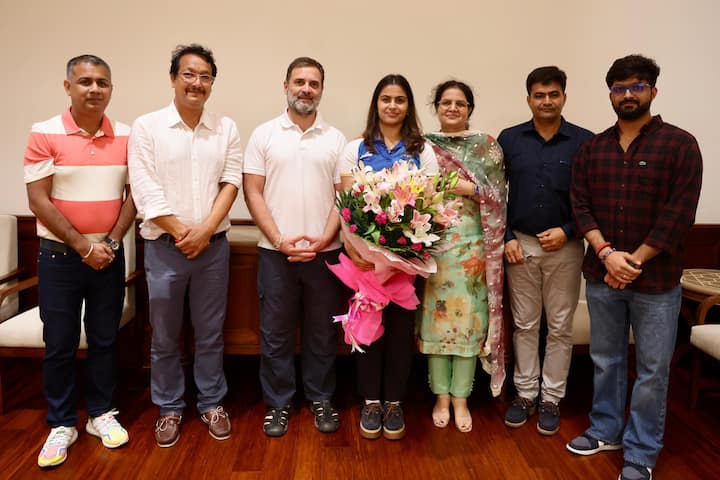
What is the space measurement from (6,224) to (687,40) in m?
4.34

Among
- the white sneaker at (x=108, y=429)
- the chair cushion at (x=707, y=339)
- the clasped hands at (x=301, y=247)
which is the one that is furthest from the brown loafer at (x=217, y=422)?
the chair cushion at (x=707, y=339)

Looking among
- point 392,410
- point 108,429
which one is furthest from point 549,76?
point 108,429

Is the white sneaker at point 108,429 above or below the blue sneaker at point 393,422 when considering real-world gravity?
below

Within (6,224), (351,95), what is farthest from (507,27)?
(6,224)

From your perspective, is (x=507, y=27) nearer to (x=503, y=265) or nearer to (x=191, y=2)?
(x=503, y=265)

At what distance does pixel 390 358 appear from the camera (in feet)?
7.91

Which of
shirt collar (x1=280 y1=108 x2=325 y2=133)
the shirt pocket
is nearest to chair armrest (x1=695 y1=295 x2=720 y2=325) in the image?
the shirt pocket

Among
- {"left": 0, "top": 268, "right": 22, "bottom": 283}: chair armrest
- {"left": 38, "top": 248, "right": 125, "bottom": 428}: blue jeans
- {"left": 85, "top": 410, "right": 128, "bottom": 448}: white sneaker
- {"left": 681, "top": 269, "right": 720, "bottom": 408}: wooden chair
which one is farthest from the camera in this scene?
{"left": 0, "top": 268, "right": 22, "bottom": 283}: chair armrest

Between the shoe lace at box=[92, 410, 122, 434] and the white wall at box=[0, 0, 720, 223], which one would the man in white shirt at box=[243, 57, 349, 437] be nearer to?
the shoe lace at box=[92, 410, 122, 434]

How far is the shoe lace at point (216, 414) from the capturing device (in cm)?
244

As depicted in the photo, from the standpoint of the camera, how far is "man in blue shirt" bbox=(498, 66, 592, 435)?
2361mm

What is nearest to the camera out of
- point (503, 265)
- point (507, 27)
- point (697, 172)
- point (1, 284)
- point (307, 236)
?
point (697, 172)

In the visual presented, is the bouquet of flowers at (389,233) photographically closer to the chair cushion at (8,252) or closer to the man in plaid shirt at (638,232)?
the man in plaid shirt at (638,232)

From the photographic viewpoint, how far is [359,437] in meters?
2.43
